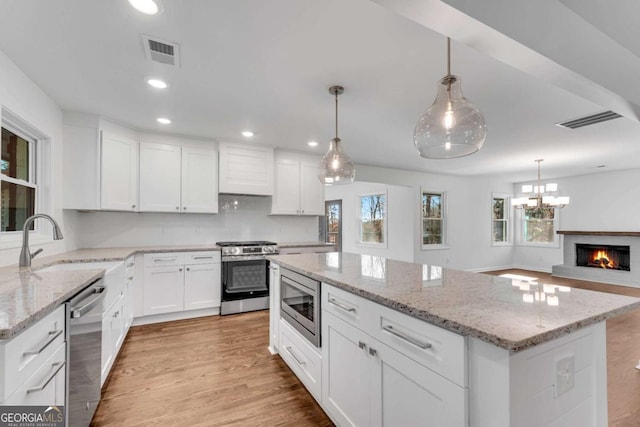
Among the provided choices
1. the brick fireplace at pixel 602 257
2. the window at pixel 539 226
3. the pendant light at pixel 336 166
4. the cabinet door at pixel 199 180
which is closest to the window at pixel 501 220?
the window at pixel 539 226

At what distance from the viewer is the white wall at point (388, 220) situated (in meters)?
6.77

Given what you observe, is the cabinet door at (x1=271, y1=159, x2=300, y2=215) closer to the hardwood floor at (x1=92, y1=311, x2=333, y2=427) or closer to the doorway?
the hardwood floor at (x1=92, y1=311, x2=333, y2=427)

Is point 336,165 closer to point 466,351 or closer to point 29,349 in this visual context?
point 466,351

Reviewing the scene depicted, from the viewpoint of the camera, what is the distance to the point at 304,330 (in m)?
2.13

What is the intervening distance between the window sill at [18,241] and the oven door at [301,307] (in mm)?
2093

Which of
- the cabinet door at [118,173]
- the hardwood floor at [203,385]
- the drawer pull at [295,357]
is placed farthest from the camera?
the cabinet door at [118,173]

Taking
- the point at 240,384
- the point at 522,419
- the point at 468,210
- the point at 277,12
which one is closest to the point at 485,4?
the point at 277,12

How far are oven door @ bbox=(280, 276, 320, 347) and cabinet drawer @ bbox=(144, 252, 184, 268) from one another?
1908 mm

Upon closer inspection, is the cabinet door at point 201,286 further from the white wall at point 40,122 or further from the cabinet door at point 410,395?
the cabinet door at point 410,395

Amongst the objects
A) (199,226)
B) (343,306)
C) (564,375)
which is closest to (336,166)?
(343,306)

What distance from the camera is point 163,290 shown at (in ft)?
12.1

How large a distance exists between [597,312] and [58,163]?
437 cm

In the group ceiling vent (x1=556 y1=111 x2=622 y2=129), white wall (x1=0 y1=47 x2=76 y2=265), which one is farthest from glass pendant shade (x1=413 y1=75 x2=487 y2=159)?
white wall (x1=0 y1=47 x2=76 y2=265)

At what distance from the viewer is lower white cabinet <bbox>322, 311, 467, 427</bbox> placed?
1.08 m
